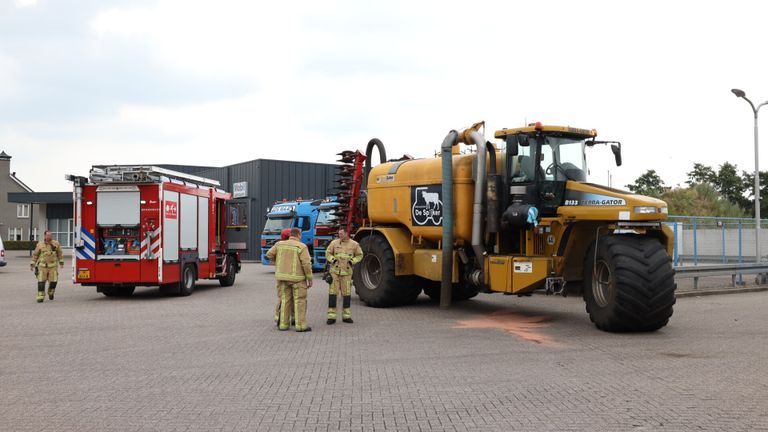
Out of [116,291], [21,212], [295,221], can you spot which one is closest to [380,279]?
[116,291]

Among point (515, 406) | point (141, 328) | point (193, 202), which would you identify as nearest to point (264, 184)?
point (193, 202)

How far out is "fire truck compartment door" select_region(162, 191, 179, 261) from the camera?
1645cm

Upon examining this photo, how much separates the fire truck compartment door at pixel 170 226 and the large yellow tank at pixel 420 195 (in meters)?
4.79

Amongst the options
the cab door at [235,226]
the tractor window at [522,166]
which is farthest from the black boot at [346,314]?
the cab door at [235,226]

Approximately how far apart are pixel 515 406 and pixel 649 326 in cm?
501

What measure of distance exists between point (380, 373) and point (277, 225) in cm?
1927

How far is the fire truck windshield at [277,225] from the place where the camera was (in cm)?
2636

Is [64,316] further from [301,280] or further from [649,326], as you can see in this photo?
[649,326]

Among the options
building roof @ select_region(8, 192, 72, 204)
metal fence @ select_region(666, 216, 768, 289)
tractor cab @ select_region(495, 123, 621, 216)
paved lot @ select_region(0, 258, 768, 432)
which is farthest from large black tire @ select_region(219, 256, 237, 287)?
→ building roof @ select_region(8, 192, 72, 204)

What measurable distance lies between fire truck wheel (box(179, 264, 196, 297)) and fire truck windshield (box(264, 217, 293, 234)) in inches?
326

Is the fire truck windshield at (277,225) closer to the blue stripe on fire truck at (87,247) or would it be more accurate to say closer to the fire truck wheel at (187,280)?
the fire truck wheel at (187,280)

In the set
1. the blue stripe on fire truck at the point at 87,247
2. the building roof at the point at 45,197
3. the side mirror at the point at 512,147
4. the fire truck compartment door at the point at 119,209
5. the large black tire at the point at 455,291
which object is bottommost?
the large black tire at the point at 455,291

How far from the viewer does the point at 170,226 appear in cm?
1669

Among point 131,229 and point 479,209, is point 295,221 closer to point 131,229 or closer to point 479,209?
point 131,229
